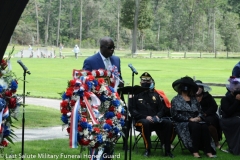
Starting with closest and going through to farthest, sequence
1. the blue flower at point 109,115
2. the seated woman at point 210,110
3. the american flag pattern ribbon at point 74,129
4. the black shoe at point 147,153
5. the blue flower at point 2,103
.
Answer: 1. the blue flower at point 2,103
2. the american flag pattern ribbon at point 74,129
3. the blue flower at point 109,115
4. the black shoe at point 147,153
5. the seated woman at point 210,110

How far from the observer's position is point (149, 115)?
10.9 m

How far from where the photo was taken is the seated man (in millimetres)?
10398

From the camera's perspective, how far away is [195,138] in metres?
10.5

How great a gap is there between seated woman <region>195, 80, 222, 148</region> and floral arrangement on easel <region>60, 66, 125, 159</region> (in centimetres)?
385

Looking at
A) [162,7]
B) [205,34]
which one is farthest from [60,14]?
[205,34]

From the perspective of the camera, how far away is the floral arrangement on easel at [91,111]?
7.61m

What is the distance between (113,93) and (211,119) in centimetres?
407

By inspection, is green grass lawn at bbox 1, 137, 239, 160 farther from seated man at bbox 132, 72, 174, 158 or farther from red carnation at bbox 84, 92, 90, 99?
red carnation at bbox 84, 92, 90, 99

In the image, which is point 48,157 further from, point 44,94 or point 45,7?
point 45,7

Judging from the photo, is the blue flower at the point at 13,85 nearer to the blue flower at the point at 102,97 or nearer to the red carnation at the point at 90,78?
the red carnation at the point at 90,78

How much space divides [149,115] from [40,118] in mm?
5007

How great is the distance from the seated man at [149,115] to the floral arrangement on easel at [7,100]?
3.99 m

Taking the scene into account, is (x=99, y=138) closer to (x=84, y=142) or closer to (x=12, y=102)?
(x=84, y=142)

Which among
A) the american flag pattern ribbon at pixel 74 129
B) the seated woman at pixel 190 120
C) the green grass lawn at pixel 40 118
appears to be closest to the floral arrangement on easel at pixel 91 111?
the american flag pattern ribbon at pixel 74 129
